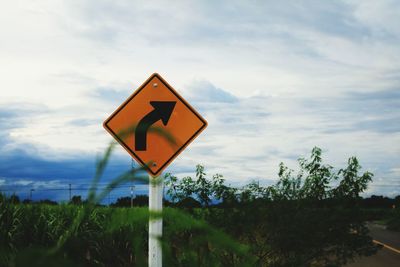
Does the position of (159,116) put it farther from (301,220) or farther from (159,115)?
(301,220)

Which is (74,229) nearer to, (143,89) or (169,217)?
(169,217)

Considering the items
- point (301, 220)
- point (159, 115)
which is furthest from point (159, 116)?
point (301, 220)

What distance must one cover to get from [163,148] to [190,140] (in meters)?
0.37

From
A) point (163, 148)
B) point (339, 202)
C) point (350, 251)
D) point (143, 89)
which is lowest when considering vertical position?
point (350, 251)

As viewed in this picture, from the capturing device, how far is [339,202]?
291 inches

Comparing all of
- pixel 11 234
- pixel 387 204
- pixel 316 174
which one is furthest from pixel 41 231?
pixel 387 204

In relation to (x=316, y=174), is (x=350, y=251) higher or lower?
lower

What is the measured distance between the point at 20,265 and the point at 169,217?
10.1 inches

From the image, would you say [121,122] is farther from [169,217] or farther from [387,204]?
[387,204]

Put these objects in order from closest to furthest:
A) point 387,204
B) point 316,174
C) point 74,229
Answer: point 74,229
point 316,174
point 387,204

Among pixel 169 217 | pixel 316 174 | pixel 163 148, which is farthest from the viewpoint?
pixel 316 174

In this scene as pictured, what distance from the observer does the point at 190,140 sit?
23.4ft

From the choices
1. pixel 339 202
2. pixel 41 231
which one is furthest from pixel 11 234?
pixel 339 202

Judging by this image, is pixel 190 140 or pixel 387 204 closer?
pixel 190 140
